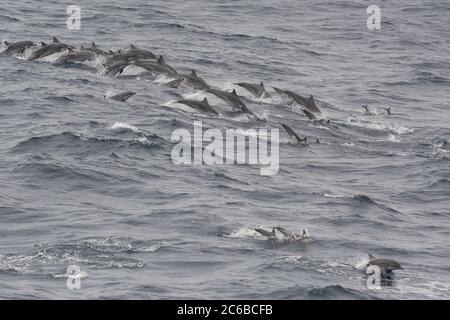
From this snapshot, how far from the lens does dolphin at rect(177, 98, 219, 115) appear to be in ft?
134

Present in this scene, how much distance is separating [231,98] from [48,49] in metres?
9.63

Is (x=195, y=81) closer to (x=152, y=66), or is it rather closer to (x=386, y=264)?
(x=152, y=66)

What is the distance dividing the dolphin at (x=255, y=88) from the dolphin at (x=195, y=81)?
1.67 metres

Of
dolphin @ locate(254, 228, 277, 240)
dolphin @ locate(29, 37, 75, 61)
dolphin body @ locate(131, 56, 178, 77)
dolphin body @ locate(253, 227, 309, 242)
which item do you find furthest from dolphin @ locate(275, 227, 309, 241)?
dolphin @ locate(29, 37, 75, 61)

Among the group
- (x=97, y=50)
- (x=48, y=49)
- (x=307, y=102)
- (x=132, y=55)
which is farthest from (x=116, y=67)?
(x=307, y=102)

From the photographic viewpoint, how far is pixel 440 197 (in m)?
34.4

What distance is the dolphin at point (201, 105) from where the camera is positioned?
134 feet

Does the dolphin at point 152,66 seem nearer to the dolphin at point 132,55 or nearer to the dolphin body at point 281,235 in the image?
the dolphin at point 132,55

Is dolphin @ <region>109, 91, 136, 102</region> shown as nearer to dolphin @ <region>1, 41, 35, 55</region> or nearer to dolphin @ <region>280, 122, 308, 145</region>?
dolphin @ <region>280, 122, 308, 145</region>

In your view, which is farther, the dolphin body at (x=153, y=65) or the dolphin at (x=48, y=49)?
the dolphin at (x=48, y=49)

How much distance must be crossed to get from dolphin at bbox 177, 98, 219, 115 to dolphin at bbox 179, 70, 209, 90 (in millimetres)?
Result: 1845

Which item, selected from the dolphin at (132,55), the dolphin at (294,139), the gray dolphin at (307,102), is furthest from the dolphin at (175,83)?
the dolphin at (294,139)

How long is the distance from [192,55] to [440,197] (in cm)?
2148

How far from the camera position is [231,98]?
42.0 m
